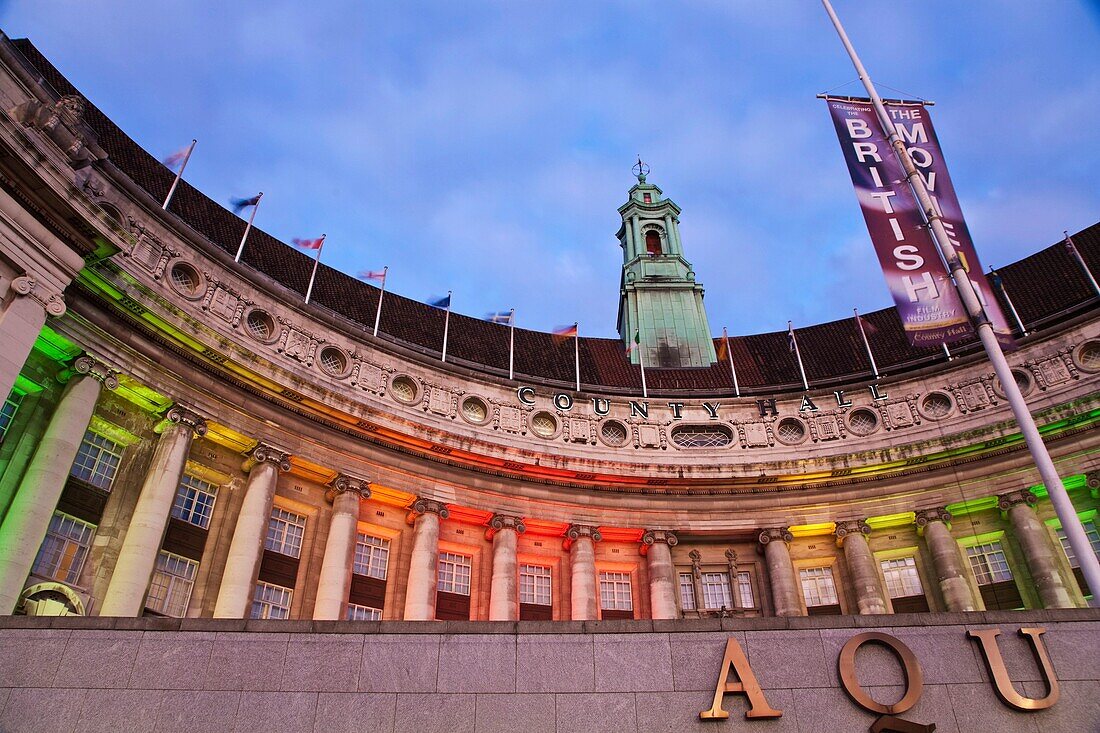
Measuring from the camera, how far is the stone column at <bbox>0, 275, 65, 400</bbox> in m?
23.4

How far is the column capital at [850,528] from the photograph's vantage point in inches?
1583

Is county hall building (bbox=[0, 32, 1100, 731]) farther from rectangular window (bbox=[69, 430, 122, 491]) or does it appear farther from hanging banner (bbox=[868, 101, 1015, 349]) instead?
hanging banner (bbox=[868, 101, 1015, 349])

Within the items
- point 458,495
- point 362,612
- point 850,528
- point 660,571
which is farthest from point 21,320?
point 850,528

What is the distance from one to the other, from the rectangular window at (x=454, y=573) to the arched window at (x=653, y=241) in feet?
113

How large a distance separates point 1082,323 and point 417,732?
38.2m

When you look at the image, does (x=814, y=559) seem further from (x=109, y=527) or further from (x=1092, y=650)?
(x=109, y=527)

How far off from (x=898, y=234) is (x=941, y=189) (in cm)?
222

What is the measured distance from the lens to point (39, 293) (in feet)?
82.3

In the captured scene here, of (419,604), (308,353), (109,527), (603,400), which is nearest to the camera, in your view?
(109,527)

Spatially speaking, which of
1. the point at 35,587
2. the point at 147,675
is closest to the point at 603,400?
the point at 35,587

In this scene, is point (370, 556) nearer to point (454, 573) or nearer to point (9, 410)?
point (454, 573)

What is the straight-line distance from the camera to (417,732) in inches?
599

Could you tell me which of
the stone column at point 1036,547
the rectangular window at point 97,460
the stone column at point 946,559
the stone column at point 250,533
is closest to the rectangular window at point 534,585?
the stone column at point 250,533

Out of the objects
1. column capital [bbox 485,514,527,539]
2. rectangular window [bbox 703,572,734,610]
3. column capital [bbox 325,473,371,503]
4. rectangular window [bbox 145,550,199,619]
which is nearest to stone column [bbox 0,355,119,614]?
rectangular window [bbox 145,550,199,619]
